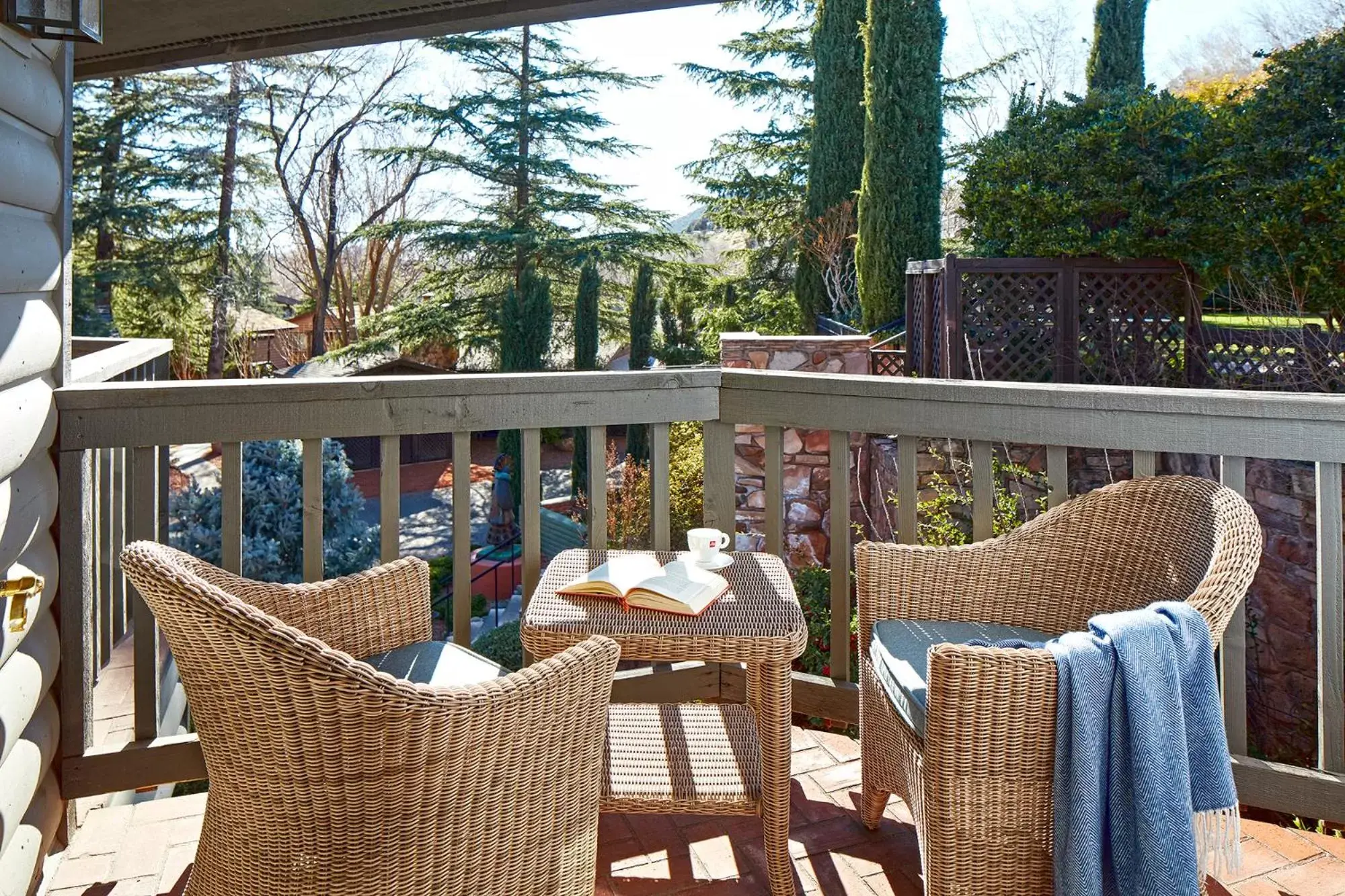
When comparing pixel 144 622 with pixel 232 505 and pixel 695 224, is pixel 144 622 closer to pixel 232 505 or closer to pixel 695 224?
pixel 232 505

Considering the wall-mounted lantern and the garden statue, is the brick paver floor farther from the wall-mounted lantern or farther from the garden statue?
the garden statue

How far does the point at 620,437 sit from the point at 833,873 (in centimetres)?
1345

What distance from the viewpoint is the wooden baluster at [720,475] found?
2320mm

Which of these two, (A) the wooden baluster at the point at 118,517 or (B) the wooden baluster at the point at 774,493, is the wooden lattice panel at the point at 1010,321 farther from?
(A) the wooden baluster at the point at 118,517

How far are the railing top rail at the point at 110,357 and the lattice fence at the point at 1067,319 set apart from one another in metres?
5.52

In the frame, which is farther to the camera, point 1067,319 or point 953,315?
point 953,315

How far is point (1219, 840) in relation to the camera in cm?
149

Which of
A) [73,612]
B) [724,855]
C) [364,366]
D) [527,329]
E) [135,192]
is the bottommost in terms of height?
[724,855]

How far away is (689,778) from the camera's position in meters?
1.78

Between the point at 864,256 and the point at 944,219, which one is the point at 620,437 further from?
the point at 944,219

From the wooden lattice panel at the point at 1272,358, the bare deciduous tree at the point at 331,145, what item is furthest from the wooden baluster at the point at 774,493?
the bare deciduous tree at the point at 331,145

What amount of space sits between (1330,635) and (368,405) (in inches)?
82.8

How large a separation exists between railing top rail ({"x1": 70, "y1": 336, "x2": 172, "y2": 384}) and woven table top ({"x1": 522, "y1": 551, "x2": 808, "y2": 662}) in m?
1.25

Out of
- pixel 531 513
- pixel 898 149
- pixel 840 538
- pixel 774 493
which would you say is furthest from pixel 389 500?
pixel 898 149
